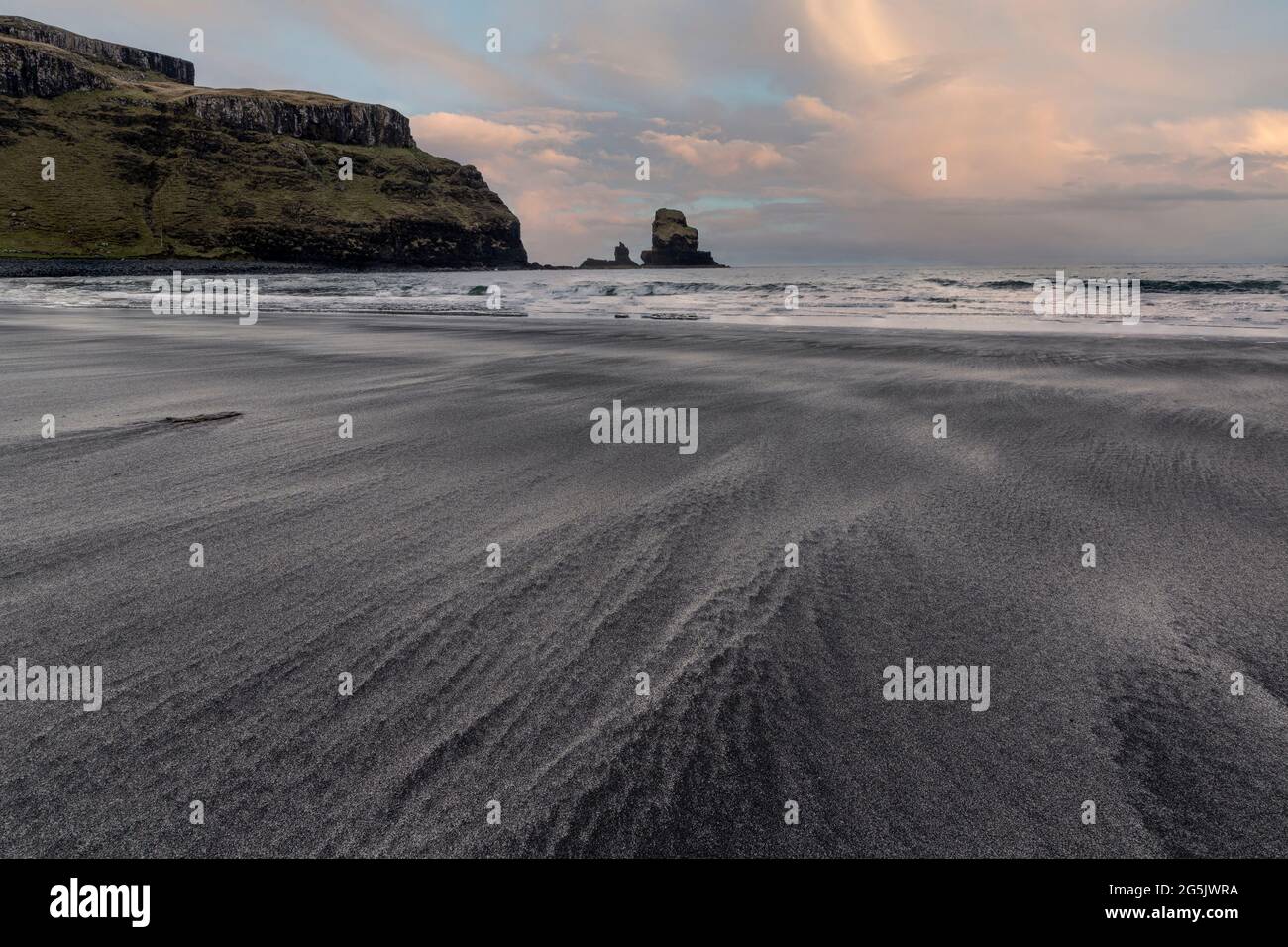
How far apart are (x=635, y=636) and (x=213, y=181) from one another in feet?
584

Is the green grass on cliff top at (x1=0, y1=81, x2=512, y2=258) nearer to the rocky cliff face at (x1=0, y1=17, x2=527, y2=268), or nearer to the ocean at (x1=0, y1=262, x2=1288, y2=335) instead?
the rocky cliff face at (x1=0, y1=17, x2=527, y2=268)

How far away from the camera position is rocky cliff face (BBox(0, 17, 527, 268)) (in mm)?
119125

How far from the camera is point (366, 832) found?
5.31 ft

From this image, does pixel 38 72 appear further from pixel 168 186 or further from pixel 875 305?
pixel 875 305

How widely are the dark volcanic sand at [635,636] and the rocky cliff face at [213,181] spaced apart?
450ft

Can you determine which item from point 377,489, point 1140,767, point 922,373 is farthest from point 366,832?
point 922,373

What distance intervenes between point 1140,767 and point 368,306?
3067 centimetres

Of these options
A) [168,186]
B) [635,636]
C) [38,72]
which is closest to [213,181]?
[168,186]

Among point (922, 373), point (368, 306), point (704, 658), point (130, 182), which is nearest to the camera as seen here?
point (704, 658)

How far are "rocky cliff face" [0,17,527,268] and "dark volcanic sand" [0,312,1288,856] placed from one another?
137 meters

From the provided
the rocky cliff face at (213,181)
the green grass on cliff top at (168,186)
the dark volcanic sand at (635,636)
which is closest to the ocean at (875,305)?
the dark volcanic sand at (635,636)

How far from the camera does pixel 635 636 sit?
8.41 feet

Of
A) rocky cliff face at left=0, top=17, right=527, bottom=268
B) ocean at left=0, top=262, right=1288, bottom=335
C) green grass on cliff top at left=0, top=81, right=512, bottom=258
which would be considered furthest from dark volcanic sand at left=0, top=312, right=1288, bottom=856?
rocky cliff face at left=0, top=17, right=527, bottom=268
